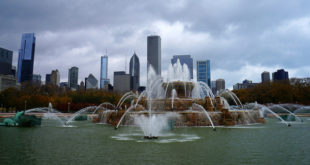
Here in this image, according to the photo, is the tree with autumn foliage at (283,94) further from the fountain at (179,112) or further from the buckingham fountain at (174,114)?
the fountain at (179,112)

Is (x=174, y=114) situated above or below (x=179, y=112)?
below

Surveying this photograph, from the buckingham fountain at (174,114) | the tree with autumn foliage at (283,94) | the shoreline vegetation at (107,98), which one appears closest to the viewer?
the buckingham fountain at (174,114)

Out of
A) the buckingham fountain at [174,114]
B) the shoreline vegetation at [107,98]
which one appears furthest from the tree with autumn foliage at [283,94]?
the buckingham fountain at [174,114]

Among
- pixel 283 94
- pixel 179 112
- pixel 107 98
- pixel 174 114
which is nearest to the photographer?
pixel 174 114

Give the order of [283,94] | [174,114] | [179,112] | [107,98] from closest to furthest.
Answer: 1. [174,114]
2. [179,112]
3. [283,94]
4. [107,98]

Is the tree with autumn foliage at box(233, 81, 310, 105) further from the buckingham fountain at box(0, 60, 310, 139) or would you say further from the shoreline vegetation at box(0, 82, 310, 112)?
the buckingham fountain at box(0, 60, 310, 139)

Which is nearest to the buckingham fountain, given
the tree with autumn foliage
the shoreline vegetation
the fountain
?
the fountain

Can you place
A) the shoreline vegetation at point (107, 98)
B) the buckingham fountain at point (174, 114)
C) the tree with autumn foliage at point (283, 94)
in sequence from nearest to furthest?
the buckingham fountain at point (174, 114)
the tree with autumn foliage at point (283, 94)
the shoreline vegetation at point (107, 98)

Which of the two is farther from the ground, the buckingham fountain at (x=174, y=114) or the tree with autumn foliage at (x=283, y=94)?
the tree with autumn foliage at (x=283, y=94)

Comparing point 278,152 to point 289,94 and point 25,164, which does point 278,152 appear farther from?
point 289,94

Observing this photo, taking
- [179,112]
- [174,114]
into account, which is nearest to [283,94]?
[179,112]

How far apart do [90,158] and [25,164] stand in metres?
2.33

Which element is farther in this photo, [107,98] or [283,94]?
[107,98]

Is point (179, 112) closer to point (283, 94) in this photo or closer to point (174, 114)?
point (174, 114)
